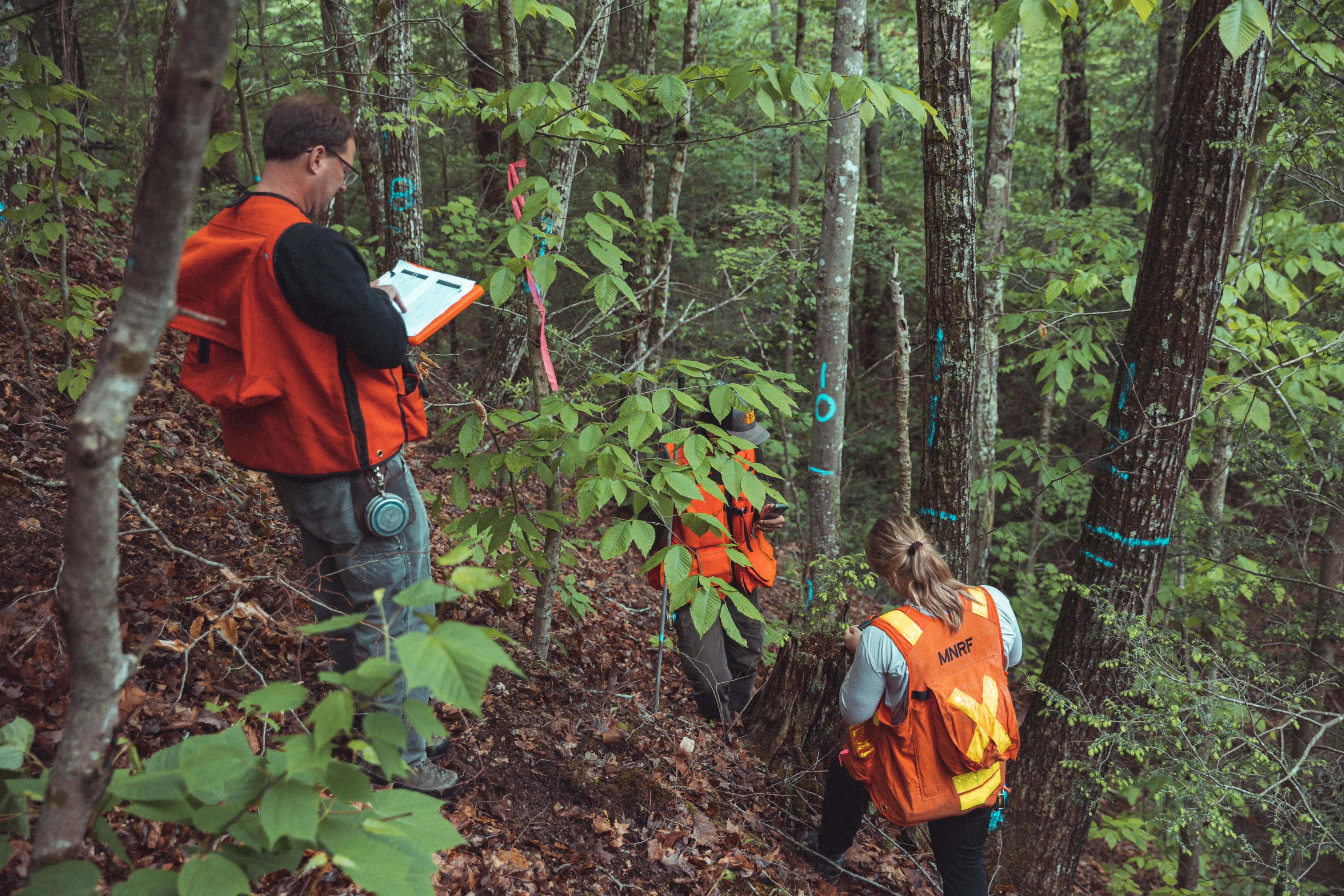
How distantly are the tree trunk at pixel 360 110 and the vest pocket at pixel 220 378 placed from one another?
2510 millimetres

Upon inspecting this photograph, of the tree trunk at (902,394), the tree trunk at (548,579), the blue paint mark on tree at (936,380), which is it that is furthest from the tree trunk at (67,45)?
the tree trunk at (902,394)

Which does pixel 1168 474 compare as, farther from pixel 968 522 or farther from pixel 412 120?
pixel 412 120

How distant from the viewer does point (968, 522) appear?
13.9 feet

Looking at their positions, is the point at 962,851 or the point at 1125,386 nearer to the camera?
the point at 962,851

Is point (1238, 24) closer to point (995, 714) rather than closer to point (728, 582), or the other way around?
point (995, 714)

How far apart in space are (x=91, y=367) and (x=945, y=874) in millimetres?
4782

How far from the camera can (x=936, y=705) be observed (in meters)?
2.98

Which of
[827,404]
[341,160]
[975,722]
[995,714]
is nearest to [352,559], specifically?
[341,160]

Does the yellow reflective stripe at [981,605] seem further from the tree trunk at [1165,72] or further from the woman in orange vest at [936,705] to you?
the tree trunk at [1165,72]

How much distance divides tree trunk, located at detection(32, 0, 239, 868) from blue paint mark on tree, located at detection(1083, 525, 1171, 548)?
13.2 feet

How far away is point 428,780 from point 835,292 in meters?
4.16

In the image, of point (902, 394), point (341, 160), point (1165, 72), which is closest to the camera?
point (341, 160)

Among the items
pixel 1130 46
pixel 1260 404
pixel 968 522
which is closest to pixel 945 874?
pixel 968 522

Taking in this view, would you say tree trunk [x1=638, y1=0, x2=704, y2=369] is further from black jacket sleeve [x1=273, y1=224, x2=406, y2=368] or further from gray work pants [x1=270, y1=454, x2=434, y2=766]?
black jacket sleeve [x1=273, y1=224, x2=406, y2=368]
